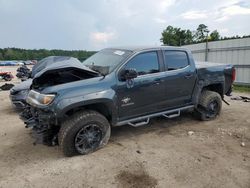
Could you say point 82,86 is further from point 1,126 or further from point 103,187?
point 1,126

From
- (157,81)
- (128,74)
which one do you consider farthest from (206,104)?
(128,74)

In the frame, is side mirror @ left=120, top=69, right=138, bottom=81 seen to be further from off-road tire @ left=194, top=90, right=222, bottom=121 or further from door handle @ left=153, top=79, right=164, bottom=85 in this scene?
off-road tire @ left=194, top=90, right=222, bottom=121

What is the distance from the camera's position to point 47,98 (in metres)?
4.31

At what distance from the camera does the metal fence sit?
11836 millimetres

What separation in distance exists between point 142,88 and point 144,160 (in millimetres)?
1432

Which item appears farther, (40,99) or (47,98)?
(40,99)

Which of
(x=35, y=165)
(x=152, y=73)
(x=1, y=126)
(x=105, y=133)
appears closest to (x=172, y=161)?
(x=105, y=133)

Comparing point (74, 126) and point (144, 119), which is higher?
point (74, 126)

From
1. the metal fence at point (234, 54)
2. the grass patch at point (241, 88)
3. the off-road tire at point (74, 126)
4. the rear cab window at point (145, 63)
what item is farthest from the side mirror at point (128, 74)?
the metal fence at point (234, 54)

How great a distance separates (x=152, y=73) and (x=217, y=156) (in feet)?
6.51

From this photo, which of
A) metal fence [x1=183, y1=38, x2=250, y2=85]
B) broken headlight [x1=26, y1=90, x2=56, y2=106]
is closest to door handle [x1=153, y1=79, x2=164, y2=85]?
broken headlight [x1=26, y1=90, x2=56, y2=106]

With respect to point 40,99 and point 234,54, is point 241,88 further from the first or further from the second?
point 40,99

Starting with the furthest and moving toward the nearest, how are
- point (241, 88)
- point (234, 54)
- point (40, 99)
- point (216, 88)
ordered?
point (234, 54) → point (241, 88) → point (216, 88) → point (40, 99)

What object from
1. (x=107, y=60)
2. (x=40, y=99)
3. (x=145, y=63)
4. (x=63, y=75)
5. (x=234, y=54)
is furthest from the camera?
(x=234, y=54)
